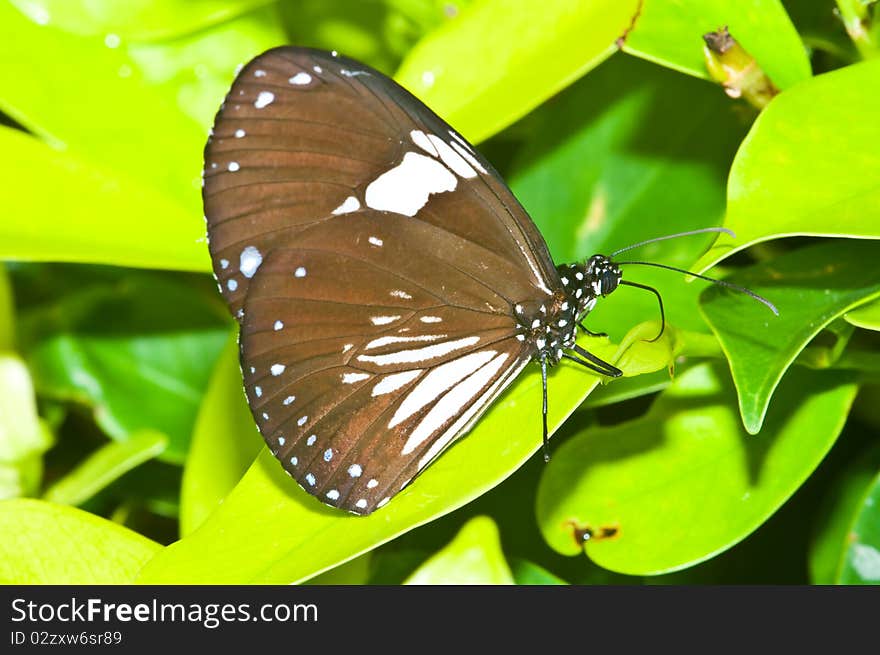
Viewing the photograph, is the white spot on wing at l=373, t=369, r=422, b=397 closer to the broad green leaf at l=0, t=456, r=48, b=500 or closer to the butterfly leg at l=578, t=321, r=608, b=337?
the butterfly leg at l=578, t=321, r=608, b=337

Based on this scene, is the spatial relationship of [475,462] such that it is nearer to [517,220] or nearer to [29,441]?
[517,220]

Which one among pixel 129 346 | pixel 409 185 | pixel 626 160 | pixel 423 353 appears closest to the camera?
pixel 409 185

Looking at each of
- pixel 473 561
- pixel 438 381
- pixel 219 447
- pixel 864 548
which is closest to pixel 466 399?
pixel 438 381

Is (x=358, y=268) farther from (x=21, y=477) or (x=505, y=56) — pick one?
(x=21, y=477)

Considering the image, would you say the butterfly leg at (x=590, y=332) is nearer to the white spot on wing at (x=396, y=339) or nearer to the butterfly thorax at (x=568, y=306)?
the butterfly thorax at (x=568, y=306)

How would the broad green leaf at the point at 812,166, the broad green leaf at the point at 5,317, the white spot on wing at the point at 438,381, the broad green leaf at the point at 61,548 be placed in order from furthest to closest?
the broad green leaf at the point at 5,317, the white spot on wing at the point at 438,381, the broad green leaf at the point at 61,548, the broad green leaf at the point at 812,166

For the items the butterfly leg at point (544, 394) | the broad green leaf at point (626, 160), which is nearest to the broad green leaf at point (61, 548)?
the butterfly leg at point (544, 394)

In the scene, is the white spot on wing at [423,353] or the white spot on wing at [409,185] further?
the white spot on wing at [423,353]
